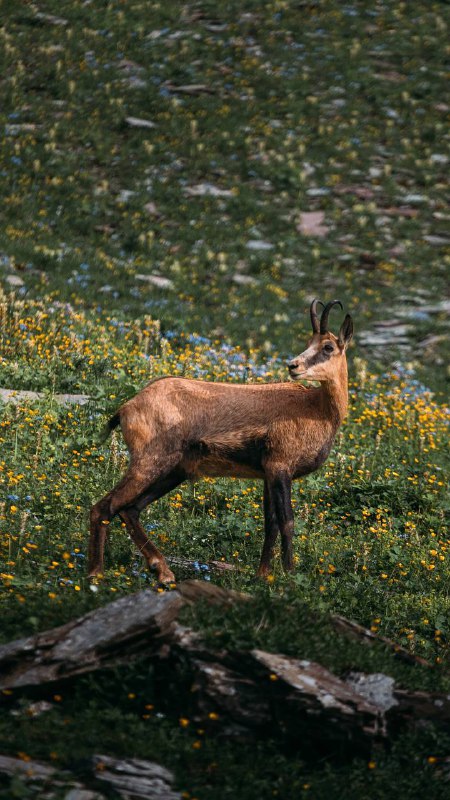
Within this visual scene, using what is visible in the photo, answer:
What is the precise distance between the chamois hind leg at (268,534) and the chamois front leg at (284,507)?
74 millimetres

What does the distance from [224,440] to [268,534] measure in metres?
0.92

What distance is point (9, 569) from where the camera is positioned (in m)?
8.59

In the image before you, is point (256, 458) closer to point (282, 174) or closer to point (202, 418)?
point (202, 418)

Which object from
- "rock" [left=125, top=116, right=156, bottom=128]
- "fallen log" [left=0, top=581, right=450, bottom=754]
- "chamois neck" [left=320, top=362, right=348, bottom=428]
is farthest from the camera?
"rock" [left=125, top=116, right=156, bottom=128]

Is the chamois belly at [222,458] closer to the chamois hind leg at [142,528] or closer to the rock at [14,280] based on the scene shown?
the chamois hind leg at [142,528]

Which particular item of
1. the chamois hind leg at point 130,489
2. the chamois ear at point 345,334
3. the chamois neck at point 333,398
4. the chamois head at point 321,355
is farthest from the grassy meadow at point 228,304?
the chamois ear at point 345,334

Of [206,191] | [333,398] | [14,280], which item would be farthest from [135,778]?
[206,191]

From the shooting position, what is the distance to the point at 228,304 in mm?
19594

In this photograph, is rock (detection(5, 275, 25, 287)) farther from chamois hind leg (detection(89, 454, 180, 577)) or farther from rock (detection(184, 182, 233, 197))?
chamois hind leg (detection(89, 454, 180, 577))

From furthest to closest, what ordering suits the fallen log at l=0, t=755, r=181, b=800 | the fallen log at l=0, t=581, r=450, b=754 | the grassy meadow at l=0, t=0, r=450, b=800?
the grassy meadow at l=0, t=0, r=450, b=800
the fallen log at l=0, t=581, r=450, b=754
the fallen log at l=0, t=755, r=181, b=800

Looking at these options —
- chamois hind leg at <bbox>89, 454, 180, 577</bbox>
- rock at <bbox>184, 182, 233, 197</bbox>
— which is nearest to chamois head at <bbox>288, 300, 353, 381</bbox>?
chamois hind leg at <bbox>89, 454, 180, 577</bbox>

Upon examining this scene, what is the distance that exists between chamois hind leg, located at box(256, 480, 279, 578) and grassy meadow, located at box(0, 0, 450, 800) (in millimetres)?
290

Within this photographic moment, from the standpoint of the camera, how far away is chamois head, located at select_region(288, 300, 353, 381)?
30.7 feet

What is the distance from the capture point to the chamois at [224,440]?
8.98m
